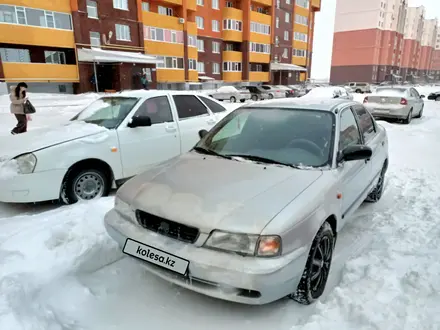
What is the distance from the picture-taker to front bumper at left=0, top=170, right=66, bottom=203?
3.85 metres

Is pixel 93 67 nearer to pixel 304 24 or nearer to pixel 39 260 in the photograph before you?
pixel 39 260

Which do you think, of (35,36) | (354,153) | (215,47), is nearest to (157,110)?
(354,153)

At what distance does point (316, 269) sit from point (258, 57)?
41871 millimetres

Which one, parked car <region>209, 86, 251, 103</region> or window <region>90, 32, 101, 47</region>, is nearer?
window <region>90, 32, 101, 47</region>

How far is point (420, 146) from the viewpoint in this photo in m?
8.45

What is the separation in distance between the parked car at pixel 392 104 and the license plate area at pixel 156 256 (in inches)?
489

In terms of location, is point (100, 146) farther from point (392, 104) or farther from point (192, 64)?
point (192, 64)

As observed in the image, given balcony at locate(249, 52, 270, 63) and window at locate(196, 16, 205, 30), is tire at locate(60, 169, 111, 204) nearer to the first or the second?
window at locate(196, 16, 205, 30)

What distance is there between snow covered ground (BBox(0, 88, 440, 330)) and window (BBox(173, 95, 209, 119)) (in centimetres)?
222

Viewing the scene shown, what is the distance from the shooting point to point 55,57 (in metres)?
24.1

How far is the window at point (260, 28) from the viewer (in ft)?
131

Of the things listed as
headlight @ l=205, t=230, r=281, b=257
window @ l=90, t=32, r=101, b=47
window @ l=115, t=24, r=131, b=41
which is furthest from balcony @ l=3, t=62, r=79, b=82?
headlight @ l=205, t=230, r=281, b=257

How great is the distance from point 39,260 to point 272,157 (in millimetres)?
2288

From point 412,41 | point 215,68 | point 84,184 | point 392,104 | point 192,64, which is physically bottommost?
point 84,184
